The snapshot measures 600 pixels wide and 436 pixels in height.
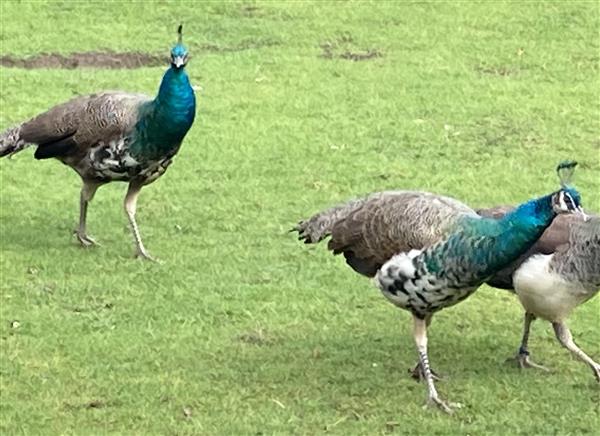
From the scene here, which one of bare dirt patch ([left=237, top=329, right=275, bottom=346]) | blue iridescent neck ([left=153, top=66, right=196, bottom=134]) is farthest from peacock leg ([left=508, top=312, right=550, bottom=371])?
blue iridescent neck ([left=153, top=66, right=196, bottom=134])

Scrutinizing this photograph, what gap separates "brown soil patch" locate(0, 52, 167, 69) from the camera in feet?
36.7

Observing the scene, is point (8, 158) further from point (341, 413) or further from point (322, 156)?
point (341, 413)

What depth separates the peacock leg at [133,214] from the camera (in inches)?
299

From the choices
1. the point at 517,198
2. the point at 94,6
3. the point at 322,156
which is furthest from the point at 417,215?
the point at 94,6

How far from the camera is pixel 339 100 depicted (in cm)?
1038

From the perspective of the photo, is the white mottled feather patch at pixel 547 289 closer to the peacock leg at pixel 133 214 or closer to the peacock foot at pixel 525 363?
the peacock foot at pixel 525 363

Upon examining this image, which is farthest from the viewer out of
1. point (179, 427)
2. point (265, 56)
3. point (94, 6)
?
point (94, 6)

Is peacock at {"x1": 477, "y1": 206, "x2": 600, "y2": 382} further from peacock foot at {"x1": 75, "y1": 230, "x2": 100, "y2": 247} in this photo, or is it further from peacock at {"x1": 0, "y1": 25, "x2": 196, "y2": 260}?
peacock foot at {"x1": 75, "y1": 230, "x2": 100, "y2": 247}

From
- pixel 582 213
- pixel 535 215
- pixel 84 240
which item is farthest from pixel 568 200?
pixel 84 240

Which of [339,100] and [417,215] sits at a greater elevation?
[417,215]

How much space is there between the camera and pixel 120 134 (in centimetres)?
771

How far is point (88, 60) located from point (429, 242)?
240 inches

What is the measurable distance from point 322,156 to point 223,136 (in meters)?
0.80

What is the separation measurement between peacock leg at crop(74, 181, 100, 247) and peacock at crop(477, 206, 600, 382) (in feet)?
8.77
